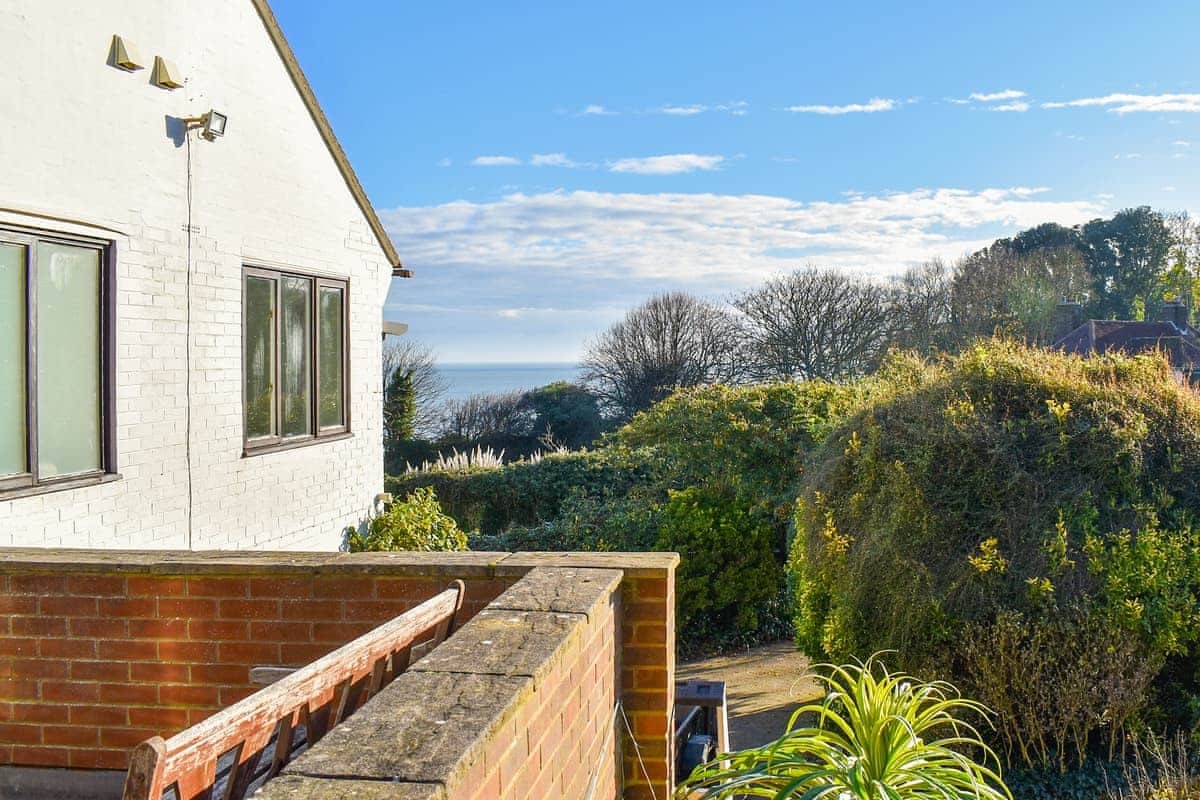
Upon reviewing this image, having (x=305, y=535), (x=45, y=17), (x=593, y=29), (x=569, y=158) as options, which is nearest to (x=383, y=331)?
(x=305, y=535)

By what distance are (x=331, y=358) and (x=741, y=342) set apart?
20307 millimetres

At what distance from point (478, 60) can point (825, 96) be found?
7.22m

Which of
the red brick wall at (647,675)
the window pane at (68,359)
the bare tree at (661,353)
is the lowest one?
the red brick wall at (647,675)

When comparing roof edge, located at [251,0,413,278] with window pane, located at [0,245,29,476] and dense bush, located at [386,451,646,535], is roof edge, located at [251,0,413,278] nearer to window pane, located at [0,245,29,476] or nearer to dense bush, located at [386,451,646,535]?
window pane, located at [0,245,29,476]

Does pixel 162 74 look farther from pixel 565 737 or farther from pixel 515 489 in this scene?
pixel 515 489

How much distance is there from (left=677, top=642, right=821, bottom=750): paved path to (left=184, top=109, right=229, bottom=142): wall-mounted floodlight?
5687 mm

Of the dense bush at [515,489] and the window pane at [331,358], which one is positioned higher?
the window pane at [331,358]

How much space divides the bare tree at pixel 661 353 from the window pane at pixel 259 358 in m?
20.5

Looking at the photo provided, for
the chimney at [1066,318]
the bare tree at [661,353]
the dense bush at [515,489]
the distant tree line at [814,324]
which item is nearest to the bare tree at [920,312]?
the distant tree line at [814,324]

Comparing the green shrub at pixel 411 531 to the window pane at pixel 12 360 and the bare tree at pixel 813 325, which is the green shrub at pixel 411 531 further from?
the bare tree at pixel 813 325

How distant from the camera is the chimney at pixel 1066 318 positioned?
3031 cm

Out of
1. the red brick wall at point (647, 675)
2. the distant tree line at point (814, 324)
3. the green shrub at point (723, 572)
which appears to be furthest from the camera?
the distant tree line at point (814, 324)

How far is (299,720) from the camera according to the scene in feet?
7.54

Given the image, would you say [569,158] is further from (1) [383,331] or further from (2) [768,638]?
(2) [768,638]
